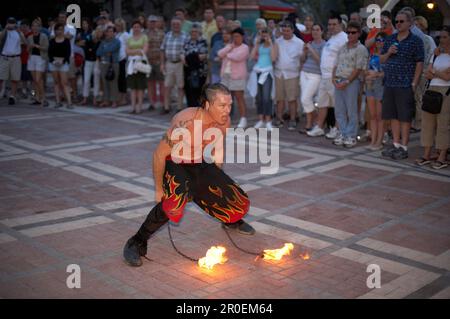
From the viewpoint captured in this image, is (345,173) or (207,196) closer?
(207,196)

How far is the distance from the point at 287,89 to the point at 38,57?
598 cm

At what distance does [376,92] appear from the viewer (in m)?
9.19

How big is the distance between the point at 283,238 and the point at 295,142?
4.49 metres

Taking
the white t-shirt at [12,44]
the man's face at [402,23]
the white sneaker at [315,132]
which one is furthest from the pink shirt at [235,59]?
the white t-shirt at [12,44]

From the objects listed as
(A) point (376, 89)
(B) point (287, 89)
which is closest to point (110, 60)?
(B) point (287, 89)

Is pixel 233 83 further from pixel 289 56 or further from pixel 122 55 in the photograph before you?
pixel 122 55

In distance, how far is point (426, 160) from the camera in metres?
8.44

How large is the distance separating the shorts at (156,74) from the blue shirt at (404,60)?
5.53m

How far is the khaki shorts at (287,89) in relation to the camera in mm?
10727

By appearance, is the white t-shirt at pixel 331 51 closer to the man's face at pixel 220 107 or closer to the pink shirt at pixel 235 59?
the pink shirt at pixel 235 59

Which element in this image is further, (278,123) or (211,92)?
(278,123)
